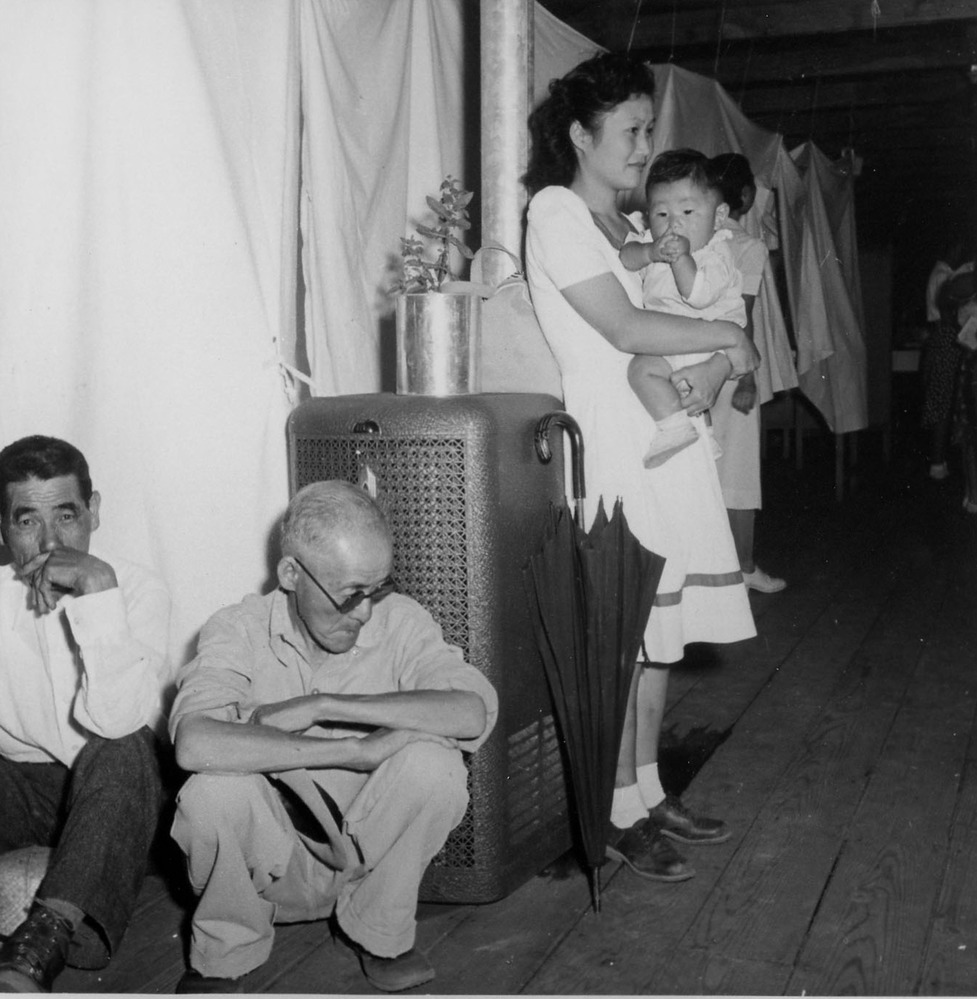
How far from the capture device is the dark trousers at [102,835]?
1.95m

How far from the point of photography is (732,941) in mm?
2070

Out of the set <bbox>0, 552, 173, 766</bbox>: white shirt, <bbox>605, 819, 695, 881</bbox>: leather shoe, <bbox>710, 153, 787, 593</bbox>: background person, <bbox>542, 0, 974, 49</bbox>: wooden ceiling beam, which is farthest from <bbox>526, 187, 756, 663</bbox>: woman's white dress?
<bbox>542, 0, 974, 49</bbox>: wooden ceiling beam

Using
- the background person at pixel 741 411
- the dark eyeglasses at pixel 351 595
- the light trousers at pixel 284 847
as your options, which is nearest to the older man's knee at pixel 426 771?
the light trousers at pixel 284 847

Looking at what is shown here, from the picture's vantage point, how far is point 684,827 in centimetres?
252

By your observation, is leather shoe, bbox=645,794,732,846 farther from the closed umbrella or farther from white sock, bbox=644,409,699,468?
white sock, bbox=644,409,699,468

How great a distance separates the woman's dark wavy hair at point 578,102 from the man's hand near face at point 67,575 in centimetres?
121

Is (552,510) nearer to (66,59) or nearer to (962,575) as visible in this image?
(66,59)

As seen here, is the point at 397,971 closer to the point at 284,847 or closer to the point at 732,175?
the point at 284,847

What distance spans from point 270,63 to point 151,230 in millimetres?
478

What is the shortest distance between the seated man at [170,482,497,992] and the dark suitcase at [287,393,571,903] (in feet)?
0.43

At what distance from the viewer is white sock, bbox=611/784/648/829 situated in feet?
7.89

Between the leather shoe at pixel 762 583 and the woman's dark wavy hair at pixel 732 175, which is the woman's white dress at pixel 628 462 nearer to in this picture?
the woman's dark wavy hair at pixel 732 175

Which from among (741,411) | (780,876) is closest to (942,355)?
(741,411)

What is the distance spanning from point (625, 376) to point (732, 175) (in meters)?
2.17
